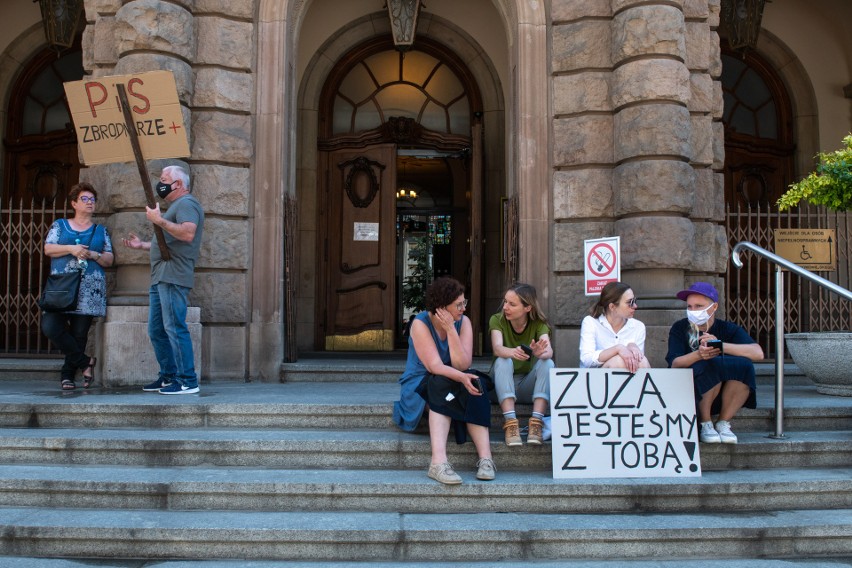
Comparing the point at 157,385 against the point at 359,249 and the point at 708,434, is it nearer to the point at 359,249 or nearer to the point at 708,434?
the point at 708,434

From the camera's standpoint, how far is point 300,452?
210 inches

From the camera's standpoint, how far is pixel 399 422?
18.7ft

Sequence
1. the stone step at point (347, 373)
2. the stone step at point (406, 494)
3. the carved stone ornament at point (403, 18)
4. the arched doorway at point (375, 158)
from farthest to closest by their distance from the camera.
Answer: the arched doorway at point (375, 158) → the carved stone ornament at point (403, 18) → the stone step at point (347, 373) → the stone step at point (406, 494)

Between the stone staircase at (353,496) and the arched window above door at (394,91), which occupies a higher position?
the arched window above door at (394,91)

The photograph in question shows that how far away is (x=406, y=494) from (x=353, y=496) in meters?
0.35

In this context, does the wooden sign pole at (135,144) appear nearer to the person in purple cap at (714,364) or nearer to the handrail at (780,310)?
the person in purple cap at (714,364)

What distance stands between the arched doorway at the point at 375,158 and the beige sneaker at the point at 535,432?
6.15m

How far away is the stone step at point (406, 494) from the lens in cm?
477

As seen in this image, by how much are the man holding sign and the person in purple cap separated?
4353mm

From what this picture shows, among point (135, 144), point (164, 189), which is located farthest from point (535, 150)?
point (135, 144)

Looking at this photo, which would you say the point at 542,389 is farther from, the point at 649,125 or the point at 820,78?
the point at 820,78

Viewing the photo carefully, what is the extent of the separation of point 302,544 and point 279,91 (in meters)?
5.92

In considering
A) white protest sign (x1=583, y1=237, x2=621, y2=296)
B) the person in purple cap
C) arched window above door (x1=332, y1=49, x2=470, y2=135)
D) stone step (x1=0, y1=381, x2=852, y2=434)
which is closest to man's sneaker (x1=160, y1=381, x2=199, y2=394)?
stone step (x1=0, y1=381, x2=852, y2=434)

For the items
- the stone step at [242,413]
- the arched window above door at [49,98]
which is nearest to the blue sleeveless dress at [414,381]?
the stone step at [242,413]
